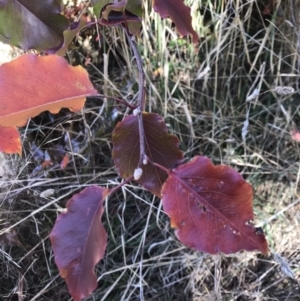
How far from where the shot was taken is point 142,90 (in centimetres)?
56

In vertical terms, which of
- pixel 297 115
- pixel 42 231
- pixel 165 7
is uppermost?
pixel 165 7

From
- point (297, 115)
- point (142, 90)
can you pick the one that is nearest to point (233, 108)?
point (297, 115)

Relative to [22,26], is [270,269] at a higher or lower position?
lower

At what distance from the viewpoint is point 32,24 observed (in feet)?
2.07

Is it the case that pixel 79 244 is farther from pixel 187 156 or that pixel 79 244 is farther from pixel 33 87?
pixel 187 156

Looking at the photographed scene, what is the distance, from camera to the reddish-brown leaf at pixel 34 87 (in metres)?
0.45

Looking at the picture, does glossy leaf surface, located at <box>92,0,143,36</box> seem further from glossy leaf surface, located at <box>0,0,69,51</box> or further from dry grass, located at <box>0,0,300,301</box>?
dry grass, located at <box>0,0,300,301</box>

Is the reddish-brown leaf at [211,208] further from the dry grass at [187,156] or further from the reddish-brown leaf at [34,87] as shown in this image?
the dry grass at [187,156]

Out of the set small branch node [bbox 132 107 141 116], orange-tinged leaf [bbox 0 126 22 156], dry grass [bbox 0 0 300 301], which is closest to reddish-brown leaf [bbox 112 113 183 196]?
small branch node [bbox 132 107 141 116]

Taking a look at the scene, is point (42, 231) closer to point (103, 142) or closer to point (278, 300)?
point (103, 142)

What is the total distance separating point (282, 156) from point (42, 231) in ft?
2.14

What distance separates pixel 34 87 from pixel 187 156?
66 centimetres

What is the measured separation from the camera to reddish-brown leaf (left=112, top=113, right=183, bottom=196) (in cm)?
56

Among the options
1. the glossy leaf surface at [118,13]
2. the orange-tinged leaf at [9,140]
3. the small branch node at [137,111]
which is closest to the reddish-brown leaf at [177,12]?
the glossy leaf surface at [118,13]
